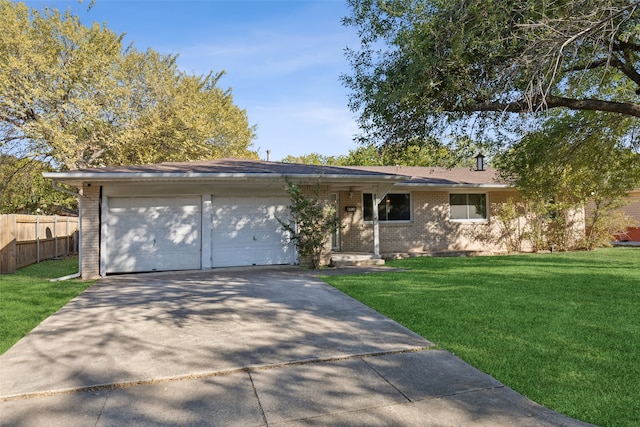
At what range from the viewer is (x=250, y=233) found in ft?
37.7

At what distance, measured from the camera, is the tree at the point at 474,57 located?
588cm

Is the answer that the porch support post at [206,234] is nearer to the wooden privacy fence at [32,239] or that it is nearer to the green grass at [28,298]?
the green grass at [28,298]

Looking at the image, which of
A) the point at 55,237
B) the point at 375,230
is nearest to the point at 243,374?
the point at 375,230

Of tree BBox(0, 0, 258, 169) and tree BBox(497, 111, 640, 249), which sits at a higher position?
tree BBox(0, 0, 258, 169)

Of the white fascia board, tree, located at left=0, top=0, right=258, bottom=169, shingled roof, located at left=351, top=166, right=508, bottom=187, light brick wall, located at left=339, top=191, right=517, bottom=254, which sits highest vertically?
tree, located at left=0, top=0, right=258, bottom=169

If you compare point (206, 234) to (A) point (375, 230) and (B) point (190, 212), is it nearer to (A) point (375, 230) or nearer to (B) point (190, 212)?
(B) point (190, 212)

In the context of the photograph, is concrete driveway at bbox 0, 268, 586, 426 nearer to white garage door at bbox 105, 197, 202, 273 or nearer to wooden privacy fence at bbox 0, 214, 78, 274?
white garage door at bbox 105, 197, 202, 273

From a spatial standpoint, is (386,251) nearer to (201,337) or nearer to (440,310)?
(440,310)

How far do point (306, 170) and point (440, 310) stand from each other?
22.8 feet

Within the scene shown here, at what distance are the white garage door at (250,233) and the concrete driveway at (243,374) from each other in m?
4.91

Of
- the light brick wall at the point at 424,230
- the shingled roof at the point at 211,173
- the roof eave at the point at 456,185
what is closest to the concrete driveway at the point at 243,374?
the shingled roof at the point at 211,173

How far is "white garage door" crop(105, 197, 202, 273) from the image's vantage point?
10648 mm

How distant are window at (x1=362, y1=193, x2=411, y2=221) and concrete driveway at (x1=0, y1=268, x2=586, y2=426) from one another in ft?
29.6

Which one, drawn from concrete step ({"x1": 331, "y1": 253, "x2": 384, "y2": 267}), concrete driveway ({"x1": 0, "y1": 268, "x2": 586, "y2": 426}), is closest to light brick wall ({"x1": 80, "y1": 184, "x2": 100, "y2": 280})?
concrete driveway ({"x1": 0, "y1": 268, "x2": 586, "y2": 426})
